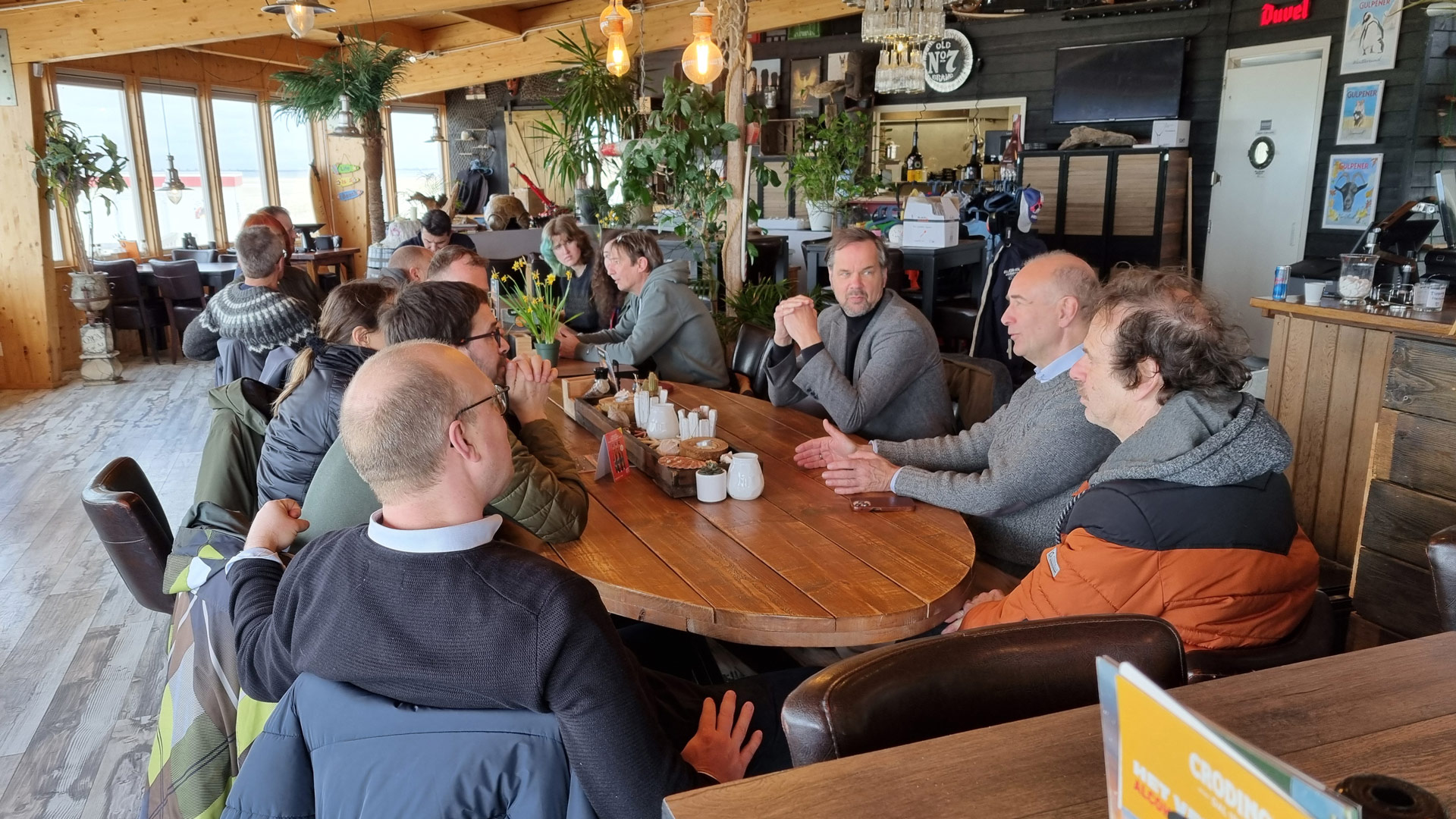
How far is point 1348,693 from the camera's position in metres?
1.12

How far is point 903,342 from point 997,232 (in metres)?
3.65

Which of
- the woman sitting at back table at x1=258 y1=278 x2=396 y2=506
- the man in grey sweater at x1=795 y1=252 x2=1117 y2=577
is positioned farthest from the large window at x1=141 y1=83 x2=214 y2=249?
the man in grey sweater at x1=795 y1=252 x2=1117 y2=577

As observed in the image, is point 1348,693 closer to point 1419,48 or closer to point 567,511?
point 567,511

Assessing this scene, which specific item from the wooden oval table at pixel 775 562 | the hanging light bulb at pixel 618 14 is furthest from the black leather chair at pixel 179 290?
the wooden oval table at pixel 775 562

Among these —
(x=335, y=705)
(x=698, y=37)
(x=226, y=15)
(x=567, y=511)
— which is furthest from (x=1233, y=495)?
(x=226, y=15)

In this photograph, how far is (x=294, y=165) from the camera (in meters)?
12.4

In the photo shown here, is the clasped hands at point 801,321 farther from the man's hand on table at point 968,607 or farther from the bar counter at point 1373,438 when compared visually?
the bar counter at point 1373,438

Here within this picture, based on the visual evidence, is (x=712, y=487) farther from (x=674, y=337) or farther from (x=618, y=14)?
(x=618, y=14)

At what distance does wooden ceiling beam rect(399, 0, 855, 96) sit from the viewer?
401 inches

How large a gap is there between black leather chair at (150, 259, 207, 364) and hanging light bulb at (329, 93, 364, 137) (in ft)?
5.74

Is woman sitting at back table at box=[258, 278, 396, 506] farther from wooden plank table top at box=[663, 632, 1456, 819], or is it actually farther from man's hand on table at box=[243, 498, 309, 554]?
wooden plank table top at box=[663, 632, 1456, 819]

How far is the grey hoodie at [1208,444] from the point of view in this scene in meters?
1.65

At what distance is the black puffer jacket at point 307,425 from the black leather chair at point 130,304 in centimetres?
702

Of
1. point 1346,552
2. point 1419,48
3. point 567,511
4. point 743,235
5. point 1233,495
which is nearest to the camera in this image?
point 1233,495
